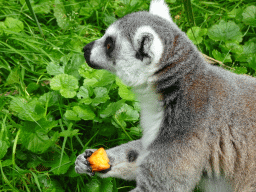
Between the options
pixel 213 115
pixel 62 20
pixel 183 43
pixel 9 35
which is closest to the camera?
pixel 213 115

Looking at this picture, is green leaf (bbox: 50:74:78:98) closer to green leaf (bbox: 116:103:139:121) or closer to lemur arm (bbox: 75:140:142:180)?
green leaf (bbox: 116:103:139:121)

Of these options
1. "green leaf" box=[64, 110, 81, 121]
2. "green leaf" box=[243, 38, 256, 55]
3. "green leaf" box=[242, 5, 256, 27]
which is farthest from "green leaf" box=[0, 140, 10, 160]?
"green leaf" box=[242, 5, 256, 27]

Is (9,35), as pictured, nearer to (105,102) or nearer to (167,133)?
(105,102)

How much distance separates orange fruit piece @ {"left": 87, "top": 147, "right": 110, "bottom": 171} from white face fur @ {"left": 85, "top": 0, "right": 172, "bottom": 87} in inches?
24.3

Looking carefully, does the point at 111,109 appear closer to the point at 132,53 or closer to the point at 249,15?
the point at 132,53

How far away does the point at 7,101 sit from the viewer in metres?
2.90

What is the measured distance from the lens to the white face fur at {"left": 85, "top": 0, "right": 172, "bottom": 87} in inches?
81.3

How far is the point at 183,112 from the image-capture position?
199cm

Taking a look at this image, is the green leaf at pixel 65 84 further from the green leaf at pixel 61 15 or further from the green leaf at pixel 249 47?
the green leaf at pixel 249 47

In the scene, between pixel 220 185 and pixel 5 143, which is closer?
pixel 220 185

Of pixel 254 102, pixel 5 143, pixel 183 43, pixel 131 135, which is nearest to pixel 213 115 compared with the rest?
pixel 254 102

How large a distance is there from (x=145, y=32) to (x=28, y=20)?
222 centimetres

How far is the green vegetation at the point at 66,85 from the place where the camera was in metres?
2.44

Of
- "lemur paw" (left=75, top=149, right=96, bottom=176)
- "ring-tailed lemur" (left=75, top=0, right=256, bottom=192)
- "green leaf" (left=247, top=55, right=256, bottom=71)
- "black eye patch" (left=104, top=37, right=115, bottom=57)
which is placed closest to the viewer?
"ring-tailed lemur" (left=75, top=0, right=256, bottom=192)
